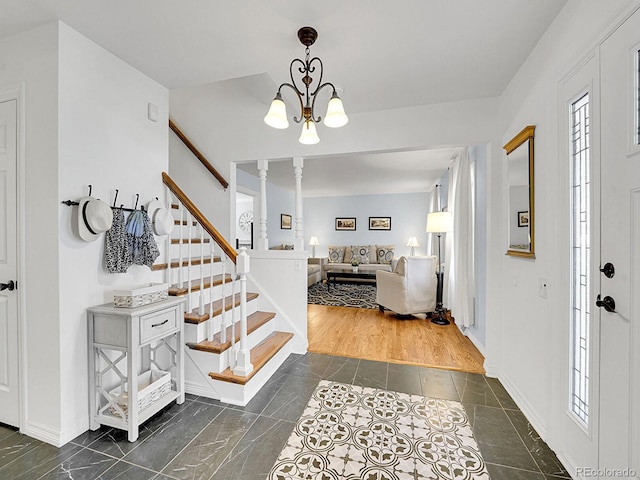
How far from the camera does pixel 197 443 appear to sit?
1626mm

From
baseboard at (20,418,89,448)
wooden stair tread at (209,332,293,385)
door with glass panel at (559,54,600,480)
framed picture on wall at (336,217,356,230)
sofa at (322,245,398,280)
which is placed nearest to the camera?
door with glass panel at (559,54,600,480)

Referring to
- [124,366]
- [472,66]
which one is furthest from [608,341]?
[124,366]

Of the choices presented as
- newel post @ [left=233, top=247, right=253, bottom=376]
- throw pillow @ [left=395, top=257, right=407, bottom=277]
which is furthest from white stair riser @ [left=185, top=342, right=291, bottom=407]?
throw pillow @ [left=395, top=257, right=407, bottom=277]

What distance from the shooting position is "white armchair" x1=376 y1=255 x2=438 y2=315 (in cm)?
414

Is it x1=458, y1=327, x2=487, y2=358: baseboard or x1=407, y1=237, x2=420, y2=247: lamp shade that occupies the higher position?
Answer: x1=407, y1=237, x2=420, y2=247: lamp shade

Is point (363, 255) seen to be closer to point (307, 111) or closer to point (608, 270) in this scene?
point (307, 111)

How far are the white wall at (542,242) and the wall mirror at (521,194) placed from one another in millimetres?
54

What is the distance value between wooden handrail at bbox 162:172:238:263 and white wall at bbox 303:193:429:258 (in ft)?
20.7

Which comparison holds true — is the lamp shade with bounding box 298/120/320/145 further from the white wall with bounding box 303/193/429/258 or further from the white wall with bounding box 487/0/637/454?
the white wall with bounding box 303/193/429/258

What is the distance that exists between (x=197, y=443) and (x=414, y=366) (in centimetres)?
192

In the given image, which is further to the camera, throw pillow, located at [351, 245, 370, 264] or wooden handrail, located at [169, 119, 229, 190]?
throw pillow, located at [351, 245, 370, 264]

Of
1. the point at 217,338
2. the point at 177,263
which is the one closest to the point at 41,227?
the point at 177,263

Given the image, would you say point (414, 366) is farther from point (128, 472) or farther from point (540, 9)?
point (540, 9)

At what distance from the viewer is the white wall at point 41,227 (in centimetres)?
161
